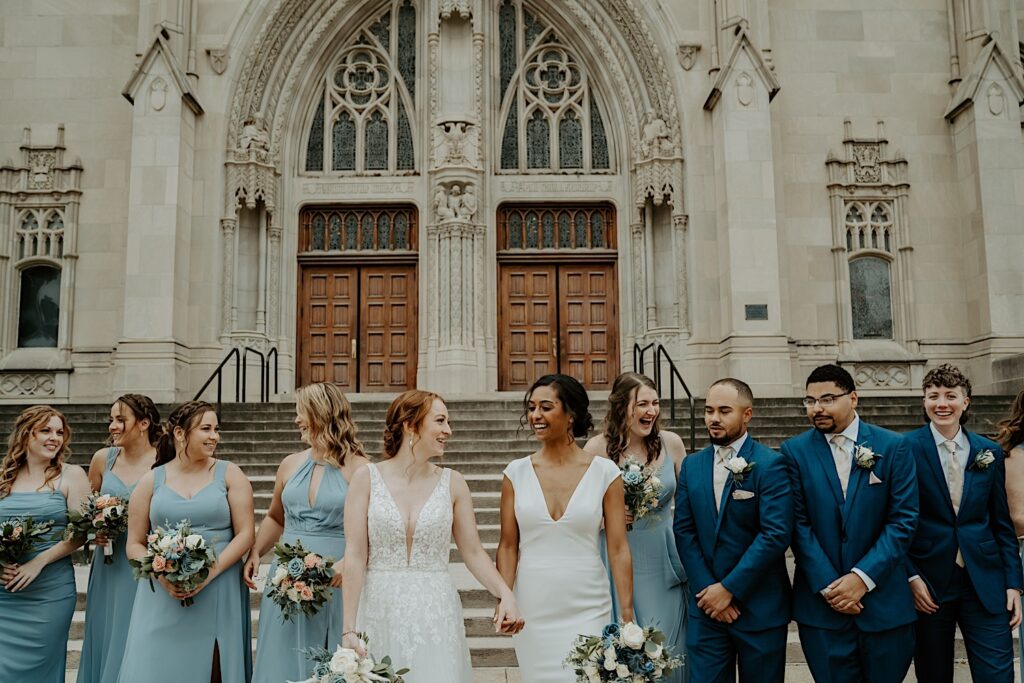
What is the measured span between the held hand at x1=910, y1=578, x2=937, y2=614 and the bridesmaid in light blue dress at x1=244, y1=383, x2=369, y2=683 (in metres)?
2.74

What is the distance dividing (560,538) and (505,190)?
12.5 meters

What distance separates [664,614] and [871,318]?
1226 centimetres

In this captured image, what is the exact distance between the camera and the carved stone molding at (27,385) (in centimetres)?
1448

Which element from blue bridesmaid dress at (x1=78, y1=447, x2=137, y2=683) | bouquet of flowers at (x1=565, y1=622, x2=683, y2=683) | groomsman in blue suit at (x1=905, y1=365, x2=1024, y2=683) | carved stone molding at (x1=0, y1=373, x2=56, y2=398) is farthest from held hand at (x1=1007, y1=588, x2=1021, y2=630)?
carved stone molding at (x1=0, y1=373, x2=56, y2=398)

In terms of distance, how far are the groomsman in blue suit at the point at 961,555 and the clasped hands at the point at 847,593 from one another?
1.66ft

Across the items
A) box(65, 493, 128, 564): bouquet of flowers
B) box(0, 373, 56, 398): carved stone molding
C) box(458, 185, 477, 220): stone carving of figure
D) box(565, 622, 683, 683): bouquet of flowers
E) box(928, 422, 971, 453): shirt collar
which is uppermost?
box(458, 185, 477, 220): stone carving of figure

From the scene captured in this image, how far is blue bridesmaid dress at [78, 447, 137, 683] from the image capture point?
4773mm

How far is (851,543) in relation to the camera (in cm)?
411

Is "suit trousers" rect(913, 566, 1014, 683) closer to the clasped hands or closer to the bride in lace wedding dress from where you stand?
the clasped hands

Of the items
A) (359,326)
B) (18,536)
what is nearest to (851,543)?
(18,536)

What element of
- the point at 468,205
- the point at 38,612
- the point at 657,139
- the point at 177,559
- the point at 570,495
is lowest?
the point at 38,612

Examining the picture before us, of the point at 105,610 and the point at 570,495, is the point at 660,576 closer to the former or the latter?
the point at 570,495

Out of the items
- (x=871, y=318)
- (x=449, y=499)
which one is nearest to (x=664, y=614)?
(x=449, y=499)

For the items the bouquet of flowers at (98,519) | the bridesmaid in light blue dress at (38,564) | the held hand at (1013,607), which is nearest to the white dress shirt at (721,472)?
the held hand at (1013,607)
